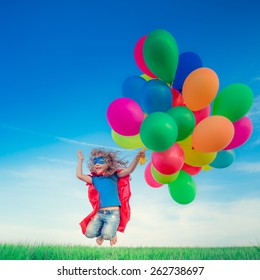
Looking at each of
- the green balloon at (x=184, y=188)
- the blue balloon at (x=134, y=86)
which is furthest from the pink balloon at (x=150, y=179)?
the blue balloon at (x=134, y=86)

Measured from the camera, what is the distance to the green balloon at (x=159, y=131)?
3.11 m

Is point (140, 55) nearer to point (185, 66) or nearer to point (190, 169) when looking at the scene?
point (185, 66)

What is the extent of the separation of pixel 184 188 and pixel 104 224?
867 mm

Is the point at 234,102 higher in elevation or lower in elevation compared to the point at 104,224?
higher

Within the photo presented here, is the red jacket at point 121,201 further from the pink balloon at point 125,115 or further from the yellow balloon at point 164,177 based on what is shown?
the pink balloon at point 125,115

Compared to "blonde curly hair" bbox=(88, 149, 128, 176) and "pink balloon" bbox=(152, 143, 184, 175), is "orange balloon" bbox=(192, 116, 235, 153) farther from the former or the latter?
"blonde curly hair" bbox=(88, 149, 128, 176)

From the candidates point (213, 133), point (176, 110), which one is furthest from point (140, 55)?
point (213, 133)

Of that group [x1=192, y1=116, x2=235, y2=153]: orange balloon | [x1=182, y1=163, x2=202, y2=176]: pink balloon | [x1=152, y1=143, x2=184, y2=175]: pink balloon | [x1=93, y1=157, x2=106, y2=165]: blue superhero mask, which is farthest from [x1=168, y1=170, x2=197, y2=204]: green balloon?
[x1=93, y1=157, x2=106, y2=165]: blue superhero mask

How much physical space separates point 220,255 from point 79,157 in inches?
62.9

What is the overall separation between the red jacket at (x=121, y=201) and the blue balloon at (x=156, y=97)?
1.05 m

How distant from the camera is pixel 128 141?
3883 millimetres
